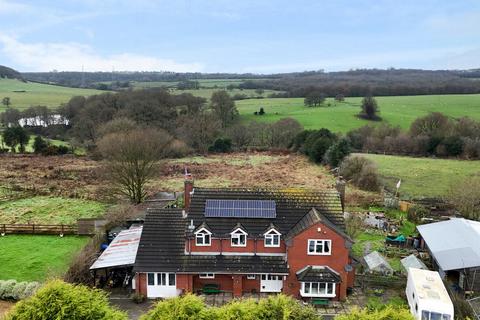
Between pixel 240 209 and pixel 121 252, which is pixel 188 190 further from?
pixel 121 252

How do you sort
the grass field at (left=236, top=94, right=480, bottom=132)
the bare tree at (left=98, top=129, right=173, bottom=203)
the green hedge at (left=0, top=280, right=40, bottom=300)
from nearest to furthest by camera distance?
the green hedge at (left=0, top=280, right=40, bottom=300)
the bare tree at (left=98, top=129, right=173, bottom=203)
the grass field at (left=236, top=94, right=480, bottom=132)

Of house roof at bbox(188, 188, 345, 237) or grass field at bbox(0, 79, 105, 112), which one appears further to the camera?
grass field at bbox(0, 79, 105, 112)

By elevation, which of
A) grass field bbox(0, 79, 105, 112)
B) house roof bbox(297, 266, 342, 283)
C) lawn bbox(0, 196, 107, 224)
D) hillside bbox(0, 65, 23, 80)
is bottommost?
lawn bbox(0, 196, 107, 224)

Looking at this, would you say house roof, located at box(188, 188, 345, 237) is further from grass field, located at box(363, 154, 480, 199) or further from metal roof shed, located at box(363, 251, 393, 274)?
grass field, located at box(363, 154, 480, 199)

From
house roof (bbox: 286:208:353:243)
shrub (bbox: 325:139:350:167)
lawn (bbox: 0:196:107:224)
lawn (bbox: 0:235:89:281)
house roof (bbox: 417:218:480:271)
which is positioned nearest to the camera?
house roof (bbox: 286:208:353:243)

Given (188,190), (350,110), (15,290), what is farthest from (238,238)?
(350,110)

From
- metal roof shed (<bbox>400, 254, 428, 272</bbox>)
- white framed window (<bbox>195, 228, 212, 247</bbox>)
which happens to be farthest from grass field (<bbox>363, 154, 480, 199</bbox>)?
white framed window (<bbox>195, 228, 212, 247</bbox>)

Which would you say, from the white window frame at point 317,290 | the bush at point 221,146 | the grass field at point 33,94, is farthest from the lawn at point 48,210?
the grass field at point 33,94
